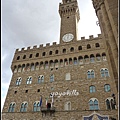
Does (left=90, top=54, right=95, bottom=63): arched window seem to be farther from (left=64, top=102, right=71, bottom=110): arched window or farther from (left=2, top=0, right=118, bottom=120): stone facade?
(left=64, top=102, right=71, bottom=110): arched window

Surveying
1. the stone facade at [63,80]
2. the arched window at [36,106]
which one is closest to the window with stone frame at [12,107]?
the stone facade at [63,80]

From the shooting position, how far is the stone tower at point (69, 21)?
24.3 meters

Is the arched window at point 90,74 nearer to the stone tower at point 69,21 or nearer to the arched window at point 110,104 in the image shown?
the arched window at point 110,104

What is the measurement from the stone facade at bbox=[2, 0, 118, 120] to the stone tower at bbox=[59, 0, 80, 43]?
26 centimetres

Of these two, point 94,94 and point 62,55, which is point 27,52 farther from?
point 94,94

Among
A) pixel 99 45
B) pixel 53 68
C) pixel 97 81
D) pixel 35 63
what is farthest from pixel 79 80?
pixel 35 63

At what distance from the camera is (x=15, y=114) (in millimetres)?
18531

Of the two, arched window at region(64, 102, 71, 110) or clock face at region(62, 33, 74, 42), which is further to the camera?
clock face at region(62, 33, 74, 42)

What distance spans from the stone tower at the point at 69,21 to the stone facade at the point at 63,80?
0.85 ft

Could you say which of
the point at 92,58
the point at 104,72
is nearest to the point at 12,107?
the point at 92,58

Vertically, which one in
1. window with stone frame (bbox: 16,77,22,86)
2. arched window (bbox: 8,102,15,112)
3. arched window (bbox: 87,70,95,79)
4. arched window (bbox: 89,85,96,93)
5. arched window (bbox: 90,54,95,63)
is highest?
arched window (bbox: 90,54,95,63)

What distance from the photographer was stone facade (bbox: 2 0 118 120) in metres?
17.1

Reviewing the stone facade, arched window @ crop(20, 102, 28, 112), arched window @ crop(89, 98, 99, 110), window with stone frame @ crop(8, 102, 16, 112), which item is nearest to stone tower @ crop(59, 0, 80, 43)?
the stone facade

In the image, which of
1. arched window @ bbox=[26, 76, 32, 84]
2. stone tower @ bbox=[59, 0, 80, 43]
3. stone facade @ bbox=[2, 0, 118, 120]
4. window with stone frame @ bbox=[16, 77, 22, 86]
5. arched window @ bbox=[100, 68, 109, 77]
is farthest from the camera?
stone tower @ bbox=[59, 0, 80, 43]
